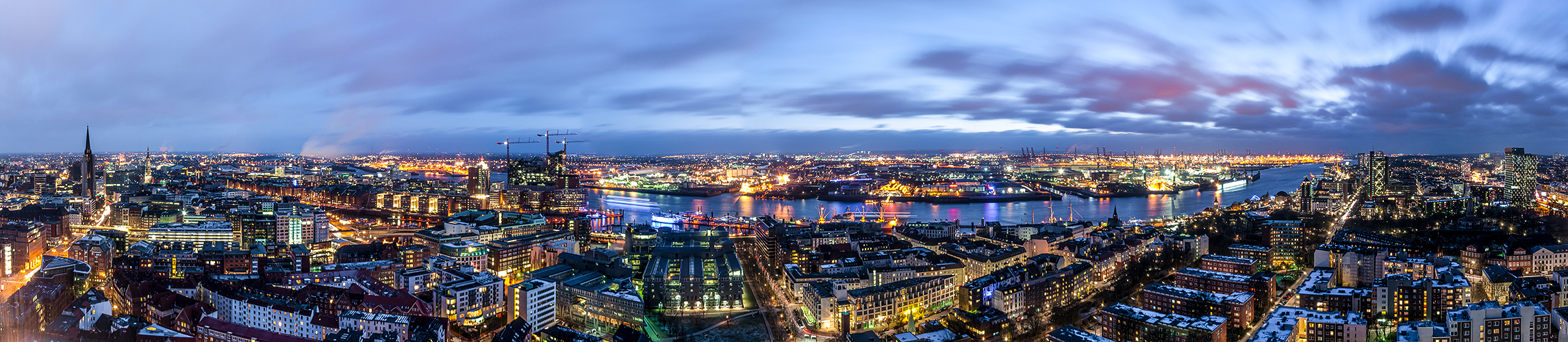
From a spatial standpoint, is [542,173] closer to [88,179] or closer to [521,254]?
[88,179]

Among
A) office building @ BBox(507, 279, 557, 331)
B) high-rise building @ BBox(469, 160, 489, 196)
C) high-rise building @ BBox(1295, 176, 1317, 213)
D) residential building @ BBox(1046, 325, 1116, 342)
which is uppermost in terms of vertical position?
high-rise building @ BBox(469, 160, 489, 196)

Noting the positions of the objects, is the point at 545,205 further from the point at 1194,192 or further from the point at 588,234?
the point at 1194,192

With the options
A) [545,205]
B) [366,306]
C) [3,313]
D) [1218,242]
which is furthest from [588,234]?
[1218,242]

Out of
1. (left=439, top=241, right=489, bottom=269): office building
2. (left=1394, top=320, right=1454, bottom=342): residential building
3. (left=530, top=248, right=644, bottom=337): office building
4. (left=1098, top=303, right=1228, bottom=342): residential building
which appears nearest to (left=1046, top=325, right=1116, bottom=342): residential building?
(left=1098, top=303, right=1228, bottom=342): residential building

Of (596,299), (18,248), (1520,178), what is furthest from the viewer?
(1520,178)

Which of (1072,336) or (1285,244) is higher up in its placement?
(1285,244)

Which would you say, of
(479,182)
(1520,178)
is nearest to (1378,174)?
(1520,178)

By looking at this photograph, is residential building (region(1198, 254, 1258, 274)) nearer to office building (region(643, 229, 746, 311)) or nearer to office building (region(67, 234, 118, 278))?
office building (region(643, 229, 746, 311))
